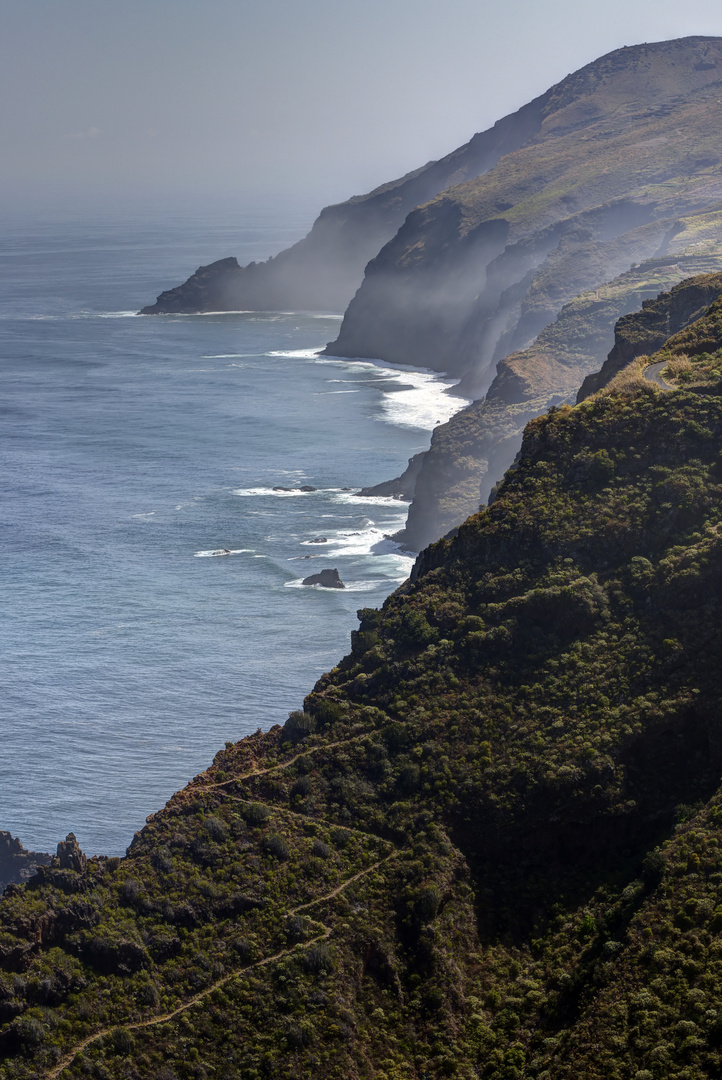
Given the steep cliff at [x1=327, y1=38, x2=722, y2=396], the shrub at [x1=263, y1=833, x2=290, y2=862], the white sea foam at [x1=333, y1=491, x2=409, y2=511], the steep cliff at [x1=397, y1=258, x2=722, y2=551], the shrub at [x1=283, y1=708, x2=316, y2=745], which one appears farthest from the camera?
the steep cliff at [x1=327, y1=38, x2=722, y2=396]

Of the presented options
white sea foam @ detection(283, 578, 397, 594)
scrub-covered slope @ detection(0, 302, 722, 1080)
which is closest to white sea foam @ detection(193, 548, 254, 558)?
white sea foam @ detection(283, 578, 397, 594)

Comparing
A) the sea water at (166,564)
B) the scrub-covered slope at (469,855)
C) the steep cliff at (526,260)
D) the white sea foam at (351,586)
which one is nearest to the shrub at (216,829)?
the scrub-covered slope at (469,855)

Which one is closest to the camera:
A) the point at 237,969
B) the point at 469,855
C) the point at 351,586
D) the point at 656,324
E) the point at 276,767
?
the point at 237,969

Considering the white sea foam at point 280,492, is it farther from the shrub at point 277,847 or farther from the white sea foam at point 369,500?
the shrub at point 277,847

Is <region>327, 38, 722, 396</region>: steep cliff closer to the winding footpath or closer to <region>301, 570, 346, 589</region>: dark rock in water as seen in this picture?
<region>301, 570, 346, 589</region>: dark rock in water

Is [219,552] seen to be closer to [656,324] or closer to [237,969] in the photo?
[656,324]

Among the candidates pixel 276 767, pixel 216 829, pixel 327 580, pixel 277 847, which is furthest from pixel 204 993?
pixel 327 580
